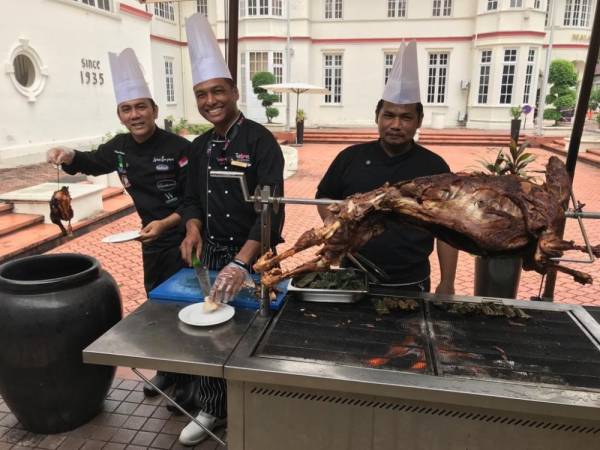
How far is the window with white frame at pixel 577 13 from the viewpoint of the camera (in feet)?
76.3

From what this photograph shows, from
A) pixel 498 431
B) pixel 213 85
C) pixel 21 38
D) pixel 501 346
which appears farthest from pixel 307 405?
pixel 21 38

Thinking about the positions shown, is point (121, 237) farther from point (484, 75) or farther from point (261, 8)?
point (484, 75)

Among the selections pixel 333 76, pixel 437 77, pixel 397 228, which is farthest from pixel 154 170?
pixel 437 77

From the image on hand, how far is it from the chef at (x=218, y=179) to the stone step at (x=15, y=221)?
15.6 feet

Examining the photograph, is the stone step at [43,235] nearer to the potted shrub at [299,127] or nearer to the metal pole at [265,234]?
the metal pole at [265,234]

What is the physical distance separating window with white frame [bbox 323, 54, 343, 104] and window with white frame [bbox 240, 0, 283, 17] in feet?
10.4

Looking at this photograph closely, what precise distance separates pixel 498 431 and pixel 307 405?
0.67 meters

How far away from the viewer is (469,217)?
184 centimetres

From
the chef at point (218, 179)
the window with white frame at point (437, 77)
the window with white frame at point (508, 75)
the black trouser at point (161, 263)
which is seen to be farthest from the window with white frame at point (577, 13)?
the black trouser at point (161, 263)

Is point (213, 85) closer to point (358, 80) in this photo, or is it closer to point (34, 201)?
point (34, 201)

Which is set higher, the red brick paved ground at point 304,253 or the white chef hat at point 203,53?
the white chef hat at point 203,53

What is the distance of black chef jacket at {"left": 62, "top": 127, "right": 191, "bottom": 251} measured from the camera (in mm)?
2988

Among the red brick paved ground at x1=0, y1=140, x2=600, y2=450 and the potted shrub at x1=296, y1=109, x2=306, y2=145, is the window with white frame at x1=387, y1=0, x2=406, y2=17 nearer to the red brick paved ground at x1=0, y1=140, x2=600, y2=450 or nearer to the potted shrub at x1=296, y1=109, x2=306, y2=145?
the potted shrub at x1=296, y1=109, x2=306, y2=145

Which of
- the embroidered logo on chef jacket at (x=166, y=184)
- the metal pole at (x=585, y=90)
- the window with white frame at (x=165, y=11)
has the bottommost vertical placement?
the embroidered logo on chef jacket at (x=166, y=184)
